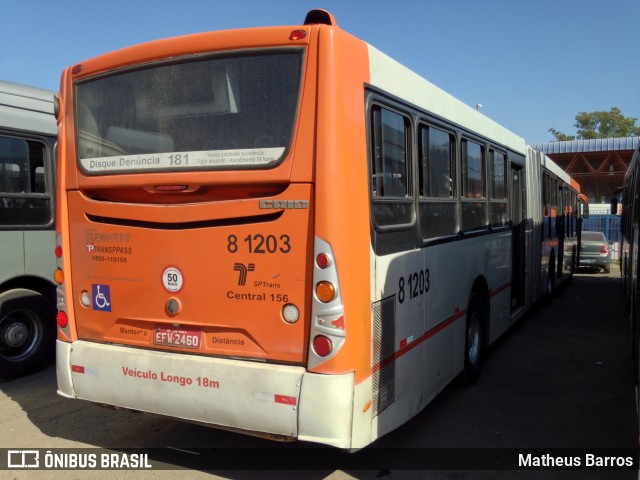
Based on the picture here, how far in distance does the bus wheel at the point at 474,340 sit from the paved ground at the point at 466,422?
0.17 m

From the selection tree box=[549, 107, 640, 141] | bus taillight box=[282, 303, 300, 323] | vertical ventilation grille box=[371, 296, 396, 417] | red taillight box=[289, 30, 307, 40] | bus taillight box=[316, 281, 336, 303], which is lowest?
vertical ventilation grille box=[371, 296, 396, 417]

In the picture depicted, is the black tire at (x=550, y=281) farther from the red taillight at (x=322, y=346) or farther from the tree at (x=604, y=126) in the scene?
the tree at (x=604, y=126)

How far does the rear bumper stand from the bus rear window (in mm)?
1332

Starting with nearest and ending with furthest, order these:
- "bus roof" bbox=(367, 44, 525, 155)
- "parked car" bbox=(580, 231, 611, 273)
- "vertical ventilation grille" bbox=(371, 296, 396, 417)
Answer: "vertical ventilation grille" bbox=(371, 296, 396, 417) < "bus roof" bbox=(367, 44, 525, 155) < "parked car" bbox=(580, 231, 611, 273)

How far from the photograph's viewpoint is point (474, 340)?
629 cm

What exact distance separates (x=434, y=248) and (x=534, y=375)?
288 cm

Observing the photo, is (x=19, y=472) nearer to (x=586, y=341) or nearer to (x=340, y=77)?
(x=340, y=77)

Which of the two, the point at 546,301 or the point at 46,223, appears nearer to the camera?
the point at 46,223

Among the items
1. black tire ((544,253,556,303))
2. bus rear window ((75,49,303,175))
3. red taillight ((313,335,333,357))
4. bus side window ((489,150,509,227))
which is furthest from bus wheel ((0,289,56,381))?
black tire ((544,253,556,303))

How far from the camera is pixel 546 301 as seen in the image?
1175 cm

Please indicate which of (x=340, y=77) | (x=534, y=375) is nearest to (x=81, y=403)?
(x=340, y=77)

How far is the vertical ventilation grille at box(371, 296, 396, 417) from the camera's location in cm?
365

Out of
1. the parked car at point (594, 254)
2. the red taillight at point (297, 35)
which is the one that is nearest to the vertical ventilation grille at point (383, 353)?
the red taillight at point (297, 35)

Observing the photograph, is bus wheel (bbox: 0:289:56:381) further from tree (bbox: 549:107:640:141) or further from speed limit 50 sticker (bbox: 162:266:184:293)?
tree (bbox: 549:107:640:141)
